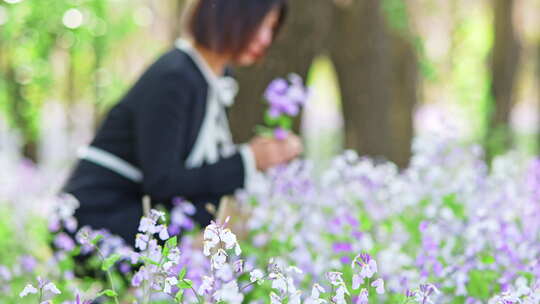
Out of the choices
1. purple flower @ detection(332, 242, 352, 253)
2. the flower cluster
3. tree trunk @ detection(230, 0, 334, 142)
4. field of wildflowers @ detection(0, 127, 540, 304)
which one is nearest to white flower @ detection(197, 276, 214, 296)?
field of wildflowers @ detection(0, 127, 540, 304)

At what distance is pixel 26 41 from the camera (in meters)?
7.95

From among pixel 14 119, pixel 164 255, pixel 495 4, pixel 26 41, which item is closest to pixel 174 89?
pixel 164 255

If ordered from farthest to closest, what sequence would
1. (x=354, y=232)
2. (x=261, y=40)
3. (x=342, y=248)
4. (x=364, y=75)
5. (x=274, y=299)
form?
(x=364, y=75) < (x=261, y=40) < (x=354, y=232) < (x=342, y=248) < (x=274, y=299)

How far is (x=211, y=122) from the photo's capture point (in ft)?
12.1

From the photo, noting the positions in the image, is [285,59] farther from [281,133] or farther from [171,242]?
[171,242]

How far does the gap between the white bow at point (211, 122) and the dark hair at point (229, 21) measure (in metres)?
0.11

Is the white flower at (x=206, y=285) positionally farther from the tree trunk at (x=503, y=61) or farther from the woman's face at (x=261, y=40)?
the tree trunk at (x=503, y=61)

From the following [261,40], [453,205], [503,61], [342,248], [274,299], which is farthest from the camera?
[503,61]

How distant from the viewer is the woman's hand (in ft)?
11.4

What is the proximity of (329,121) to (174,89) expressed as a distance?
32002 millimetres

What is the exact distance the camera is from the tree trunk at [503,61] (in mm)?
11562

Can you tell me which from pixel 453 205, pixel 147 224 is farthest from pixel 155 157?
pixel 147 224

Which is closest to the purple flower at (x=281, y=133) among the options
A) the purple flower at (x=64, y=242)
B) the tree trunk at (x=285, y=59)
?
the purple flower at (x=64, y=242)

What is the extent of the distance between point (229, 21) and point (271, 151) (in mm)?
570
